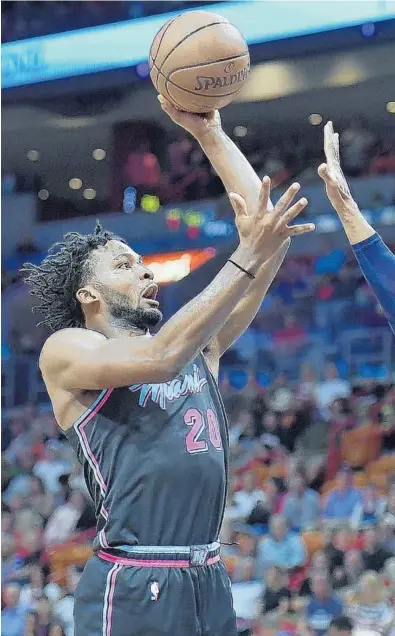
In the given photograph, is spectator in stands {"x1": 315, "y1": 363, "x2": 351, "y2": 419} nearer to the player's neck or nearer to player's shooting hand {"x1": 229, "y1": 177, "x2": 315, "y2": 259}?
the player's neck

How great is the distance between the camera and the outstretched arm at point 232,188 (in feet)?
12.0

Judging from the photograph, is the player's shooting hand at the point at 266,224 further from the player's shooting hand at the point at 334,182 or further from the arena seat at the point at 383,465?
the arena seat at the point at 383,465

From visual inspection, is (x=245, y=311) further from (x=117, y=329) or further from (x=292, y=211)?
(x=292, y=211)

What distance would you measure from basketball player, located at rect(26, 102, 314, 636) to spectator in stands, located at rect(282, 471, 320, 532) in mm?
5282

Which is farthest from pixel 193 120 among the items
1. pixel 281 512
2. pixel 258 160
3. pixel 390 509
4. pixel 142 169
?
pixel 142 169

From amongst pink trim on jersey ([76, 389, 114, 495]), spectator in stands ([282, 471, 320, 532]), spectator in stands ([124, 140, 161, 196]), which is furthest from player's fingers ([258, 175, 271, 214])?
spectator in stands ([124, 140, 161, 196])

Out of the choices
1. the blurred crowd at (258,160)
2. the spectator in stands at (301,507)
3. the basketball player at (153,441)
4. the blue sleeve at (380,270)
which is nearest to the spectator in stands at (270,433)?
the spectator in stands at (301,507)

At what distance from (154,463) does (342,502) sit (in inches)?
221

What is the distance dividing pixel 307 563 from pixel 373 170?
16.3ft

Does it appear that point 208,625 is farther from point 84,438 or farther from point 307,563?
point 307,563

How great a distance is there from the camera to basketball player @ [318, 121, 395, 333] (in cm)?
328

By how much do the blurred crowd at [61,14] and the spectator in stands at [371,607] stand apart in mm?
7212

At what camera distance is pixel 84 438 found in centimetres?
328

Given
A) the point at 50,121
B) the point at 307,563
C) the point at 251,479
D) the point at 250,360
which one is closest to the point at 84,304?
the point at 307,563
